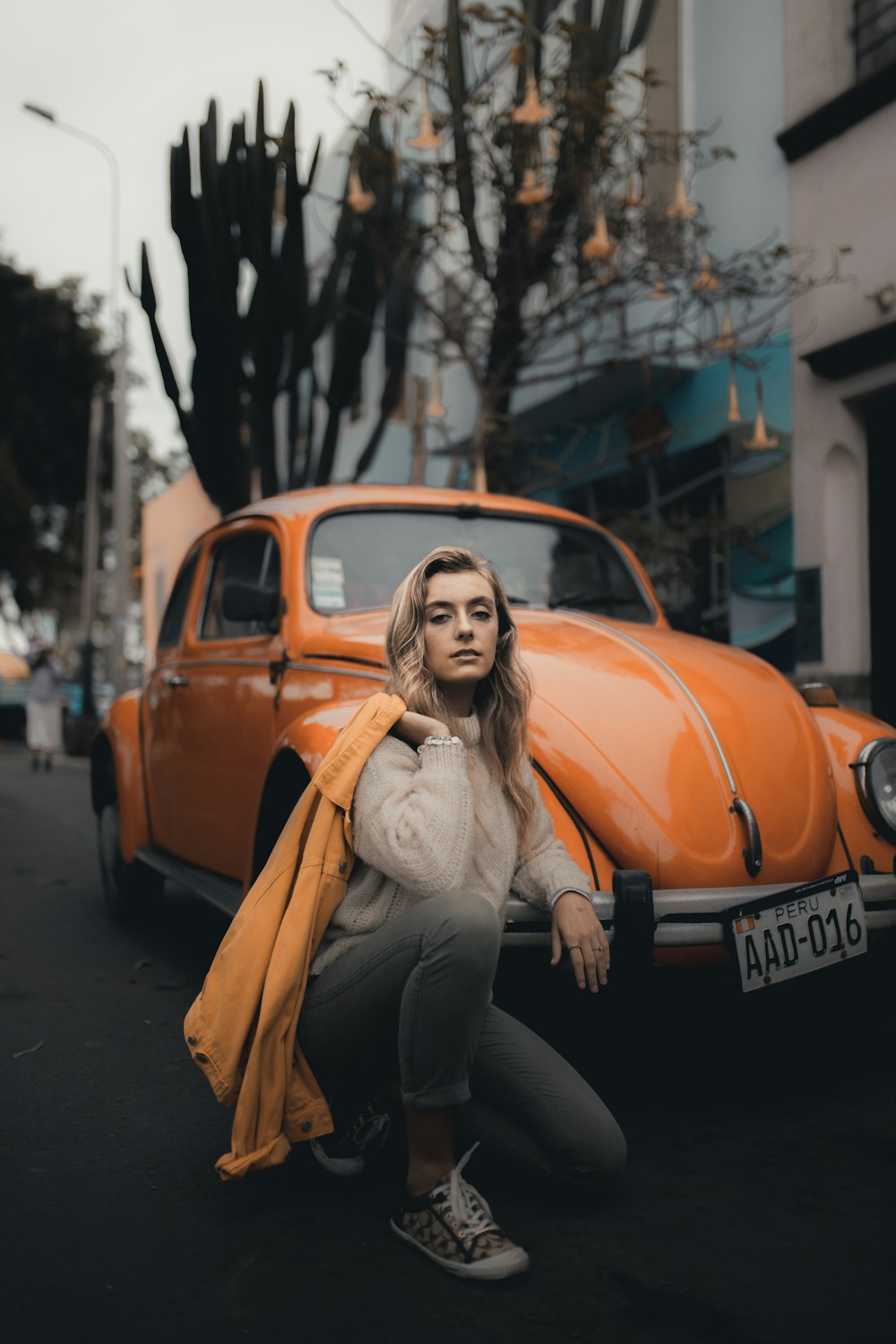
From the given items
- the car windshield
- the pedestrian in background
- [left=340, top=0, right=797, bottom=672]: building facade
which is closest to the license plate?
the car windshield

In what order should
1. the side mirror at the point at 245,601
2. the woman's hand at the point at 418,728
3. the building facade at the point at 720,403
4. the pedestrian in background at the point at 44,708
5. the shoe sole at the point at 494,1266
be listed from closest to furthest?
the shoe sole at the point at 494,1266 < the woman's hand at the point at 418,728 < the side mirror at the point at 245,601 < the building facade at the point at 720,403 < the pedestrian in background at the point at 44,708

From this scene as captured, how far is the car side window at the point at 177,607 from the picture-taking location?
5395 millimetres

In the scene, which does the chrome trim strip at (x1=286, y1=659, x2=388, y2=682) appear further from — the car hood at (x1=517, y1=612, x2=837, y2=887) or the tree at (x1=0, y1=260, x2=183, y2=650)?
the tree at (x1=0, y1=260, x2=183, y2=650)

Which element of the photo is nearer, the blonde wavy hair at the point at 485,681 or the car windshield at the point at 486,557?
the blonde wavy hair at the point at 485,681

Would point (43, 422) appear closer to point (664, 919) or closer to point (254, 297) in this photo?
point (254, 297)

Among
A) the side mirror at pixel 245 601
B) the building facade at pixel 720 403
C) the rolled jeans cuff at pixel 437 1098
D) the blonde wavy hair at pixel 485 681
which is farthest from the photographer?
the building facade at pixel 720 403

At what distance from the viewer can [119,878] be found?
5852 millimetres

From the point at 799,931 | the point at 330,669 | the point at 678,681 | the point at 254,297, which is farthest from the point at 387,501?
the point at 254,297

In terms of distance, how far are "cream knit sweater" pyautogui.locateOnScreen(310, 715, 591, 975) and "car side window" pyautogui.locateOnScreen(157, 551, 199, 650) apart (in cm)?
289

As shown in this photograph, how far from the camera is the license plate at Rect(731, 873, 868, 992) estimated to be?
9.55 feet

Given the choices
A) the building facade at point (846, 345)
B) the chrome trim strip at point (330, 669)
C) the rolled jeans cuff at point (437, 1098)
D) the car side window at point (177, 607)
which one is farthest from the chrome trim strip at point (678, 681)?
the building facade at point (846, 345)

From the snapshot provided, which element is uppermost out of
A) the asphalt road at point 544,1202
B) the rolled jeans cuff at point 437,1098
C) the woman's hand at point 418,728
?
the woman's hand at point 418,728

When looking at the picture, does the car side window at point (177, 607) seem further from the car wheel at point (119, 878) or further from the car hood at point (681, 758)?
the car hood at point (681, 758)

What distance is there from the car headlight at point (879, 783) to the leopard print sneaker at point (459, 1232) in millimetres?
1570
